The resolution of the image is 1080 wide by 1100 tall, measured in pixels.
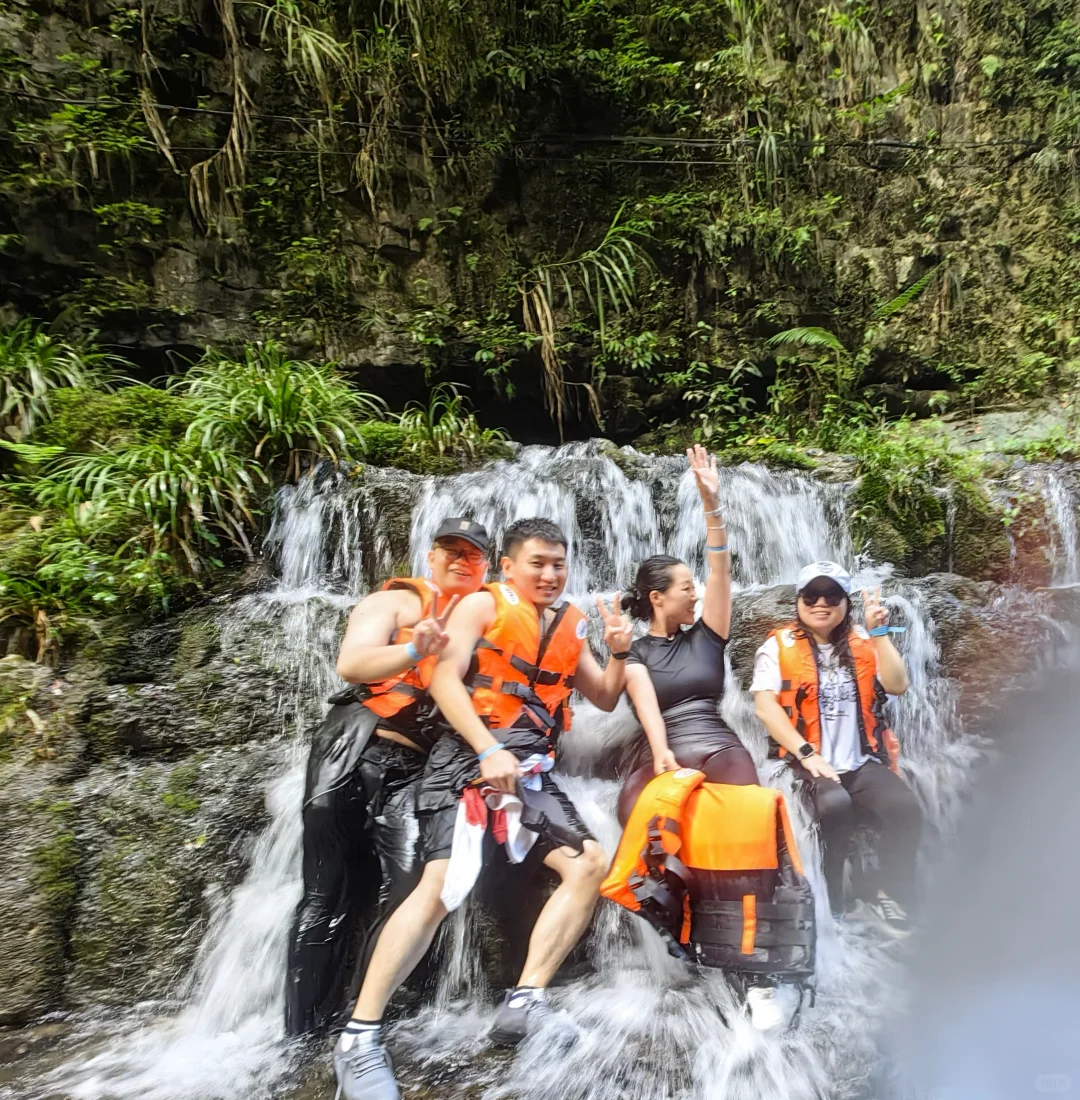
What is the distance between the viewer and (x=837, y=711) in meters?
2.91

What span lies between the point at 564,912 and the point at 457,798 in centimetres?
55

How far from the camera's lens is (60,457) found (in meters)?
4.78

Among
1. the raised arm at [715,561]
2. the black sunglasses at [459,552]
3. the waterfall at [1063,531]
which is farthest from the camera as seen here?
the waterfall at [1063,531]

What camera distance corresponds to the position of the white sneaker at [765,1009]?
2.33 metres

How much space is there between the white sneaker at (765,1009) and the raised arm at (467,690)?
1085 mm

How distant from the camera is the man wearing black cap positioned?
99.2 inches

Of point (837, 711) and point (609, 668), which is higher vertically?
point (609, 668)

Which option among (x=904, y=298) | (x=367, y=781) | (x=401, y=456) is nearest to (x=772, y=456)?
(x=401, y=456)

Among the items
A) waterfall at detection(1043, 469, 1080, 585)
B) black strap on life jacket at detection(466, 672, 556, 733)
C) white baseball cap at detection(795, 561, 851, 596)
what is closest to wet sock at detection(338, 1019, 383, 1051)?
black strap on life jacket at detection(466, 672, 556, 733)

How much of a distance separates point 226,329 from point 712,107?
19.7ft

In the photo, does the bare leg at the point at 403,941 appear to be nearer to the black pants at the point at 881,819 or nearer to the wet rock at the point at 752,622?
the black pants at the point at 881,819

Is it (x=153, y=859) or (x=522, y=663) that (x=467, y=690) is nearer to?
(x=522, y=663)

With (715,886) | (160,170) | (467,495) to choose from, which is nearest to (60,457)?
(467,495)

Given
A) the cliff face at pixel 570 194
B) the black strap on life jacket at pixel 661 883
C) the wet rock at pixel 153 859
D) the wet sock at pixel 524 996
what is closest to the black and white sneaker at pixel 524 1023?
the wet sock at pixel 524 996
